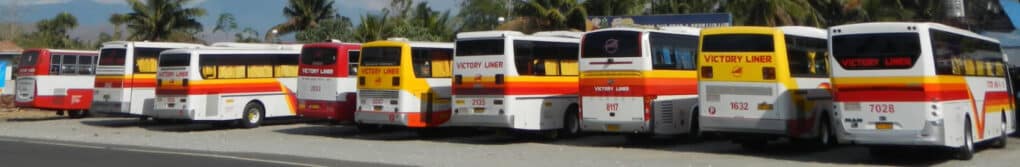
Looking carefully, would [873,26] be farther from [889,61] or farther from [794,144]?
[794,144]

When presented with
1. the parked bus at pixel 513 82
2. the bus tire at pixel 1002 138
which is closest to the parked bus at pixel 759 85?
the bus tire at pixel 1002 138

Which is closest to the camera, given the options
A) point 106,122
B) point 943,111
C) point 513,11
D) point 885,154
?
point 943,111

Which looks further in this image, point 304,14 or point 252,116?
point 304,14

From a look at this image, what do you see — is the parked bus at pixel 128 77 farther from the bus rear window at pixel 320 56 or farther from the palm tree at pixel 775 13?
the palm tree at pixel 775 13

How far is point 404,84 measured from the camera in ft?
73.6

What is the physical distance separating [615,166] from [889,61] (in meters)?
4.30

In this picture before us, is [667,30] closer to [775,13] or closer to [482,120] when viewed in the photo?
[482,120]

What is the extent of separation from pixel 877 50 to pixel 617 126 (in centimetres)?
538

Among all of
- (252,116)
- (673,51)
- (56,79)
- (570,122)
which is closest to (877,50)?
→ (673,51)

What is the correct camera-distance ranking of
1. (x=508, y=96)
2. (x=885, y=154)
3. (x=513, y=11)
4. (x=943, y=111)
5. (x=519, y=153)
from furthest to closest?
(x=513, y=11), (x=508, y=96), (x=519, y=153), (x=885, y=154), (x=943, y=111)

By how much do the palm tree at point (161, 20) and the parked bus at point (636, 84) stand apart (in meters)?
33.7

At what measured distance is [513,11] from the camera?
4234 cm

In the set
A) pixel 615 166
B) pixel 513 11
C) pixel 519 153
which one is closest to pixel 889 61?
pixel 615 166

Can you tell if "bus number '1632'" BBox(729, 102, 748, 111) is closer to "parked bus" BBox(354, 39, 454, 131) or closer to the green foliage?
"parked bus" BBox(354, 39, 454, 131)
